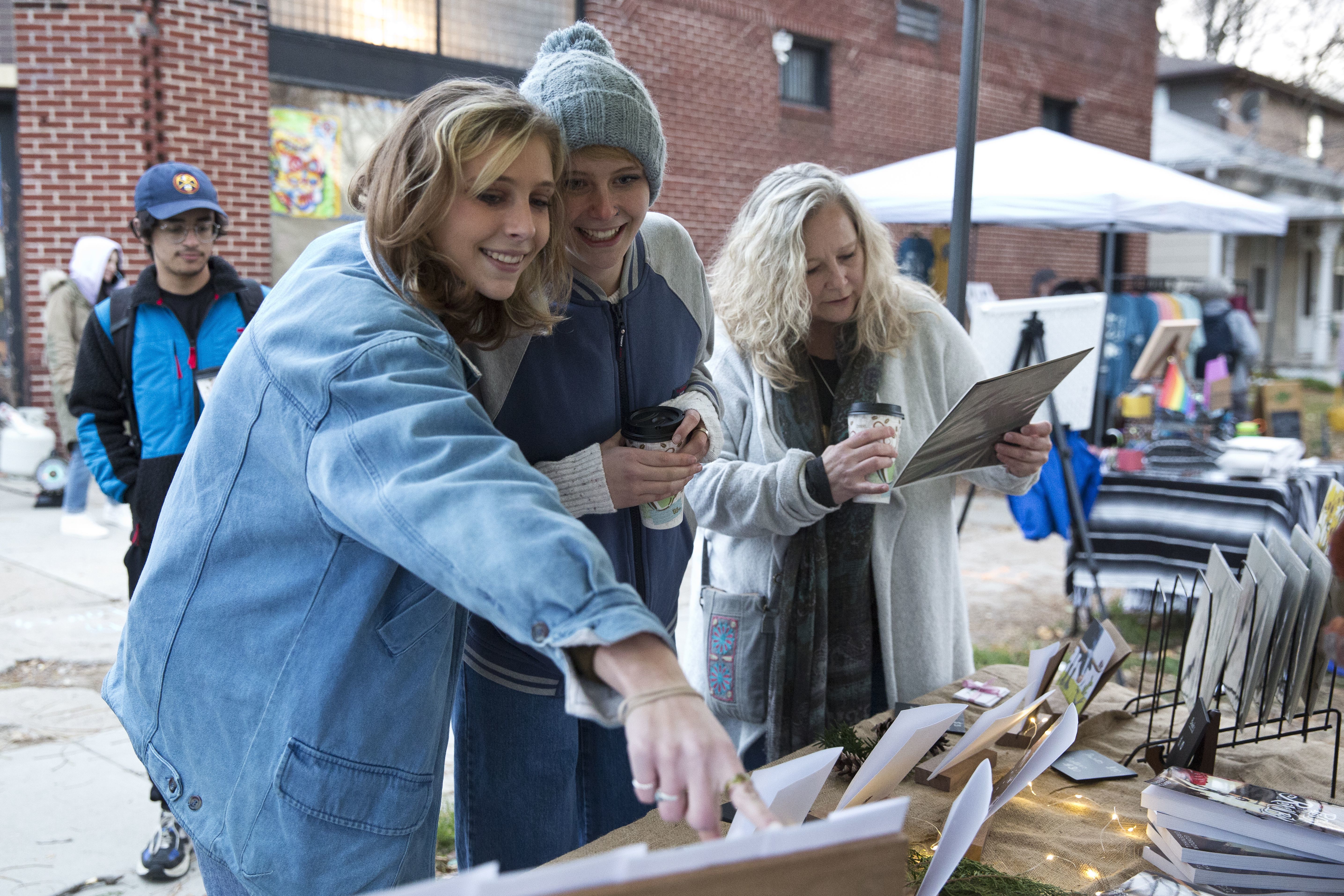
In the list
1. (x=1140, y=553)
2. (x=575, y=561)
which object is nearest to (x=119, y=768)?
(x=575, y=561)

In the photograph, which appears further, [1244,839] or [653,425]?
[653,425]

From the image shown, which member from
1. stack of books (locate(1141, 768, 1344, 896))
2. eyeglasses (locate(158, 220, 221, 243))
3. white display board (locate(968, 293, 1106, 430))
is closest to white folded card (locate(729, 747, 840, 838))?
stack of books (locate(1141, 768, 1344, 896))

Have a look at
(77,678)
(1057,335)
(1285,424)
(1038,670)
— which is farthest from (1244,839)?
(1285,424)

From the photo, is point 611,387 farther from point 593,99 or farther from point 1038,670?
point 1038,670

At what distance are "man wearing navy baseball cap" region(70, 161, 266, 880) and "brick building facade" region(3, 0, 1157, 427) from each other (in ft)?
14.0

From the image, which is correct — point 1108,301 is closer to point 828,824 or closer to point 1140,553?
point 1140,553

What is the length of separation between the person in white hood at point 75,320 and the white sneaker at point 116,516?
25 millimetres

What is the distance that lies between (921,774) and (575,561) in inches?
38.4

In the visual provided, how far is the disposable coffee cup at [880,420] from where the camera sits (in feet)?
6.30

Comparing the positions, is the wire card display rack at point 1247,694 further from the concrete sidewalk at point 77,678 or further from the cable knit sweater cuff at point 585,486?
the concrete sidewalk at point 77,678

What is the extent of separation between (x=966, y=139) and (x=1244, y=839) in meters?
1.88

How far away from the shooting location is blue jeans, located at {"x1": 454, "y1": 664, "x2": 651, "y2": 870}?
1.65 meters

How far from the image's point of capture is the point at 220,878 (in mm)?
1313

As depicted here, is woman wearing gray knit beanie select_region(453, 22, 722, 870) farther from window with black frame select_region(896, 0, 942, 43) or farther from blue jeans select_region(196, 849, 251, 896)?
window with black frame select_region(896, 0, 942, 43)
